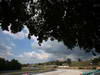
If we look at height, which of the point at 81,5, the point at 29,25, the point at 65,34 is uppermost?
the point at 29,25

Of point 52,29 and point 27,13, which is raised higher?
point 27,13

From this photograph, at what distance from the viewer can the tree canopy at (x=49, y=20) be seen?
6.24 meters

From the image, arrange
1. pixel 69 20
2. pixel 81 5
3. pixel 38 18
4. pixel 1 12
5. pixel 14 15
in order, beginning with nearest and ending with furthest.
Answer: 1. pixel 81 5
2. pixel 1 12
3. pixel 14 15
4. pixel 69 20
5. pixel 38 18

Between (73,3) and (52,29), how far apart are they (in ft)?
6.85

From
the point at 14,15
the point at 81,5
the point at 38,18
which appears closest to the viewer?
the point at 81,5

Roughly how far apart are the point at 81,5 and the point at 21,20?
4.67m

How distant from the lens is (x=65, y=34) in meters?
8.02

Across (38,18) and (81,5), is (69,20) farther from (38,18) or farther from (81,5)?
(81,5)

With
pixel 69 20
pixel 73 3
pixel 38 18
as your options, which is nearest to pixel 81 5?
pixel 73 3

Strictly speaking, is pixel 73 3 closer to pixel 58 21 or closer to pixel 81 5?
pixel 58 21

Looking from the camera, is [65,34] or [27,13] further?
[65,34]

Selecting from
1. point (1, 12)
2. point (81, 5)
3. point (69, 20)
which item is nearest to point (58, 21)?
point (69, 20)

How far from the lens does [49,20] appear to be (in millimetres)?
7258

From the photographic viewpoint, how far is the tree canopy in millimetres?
6242
